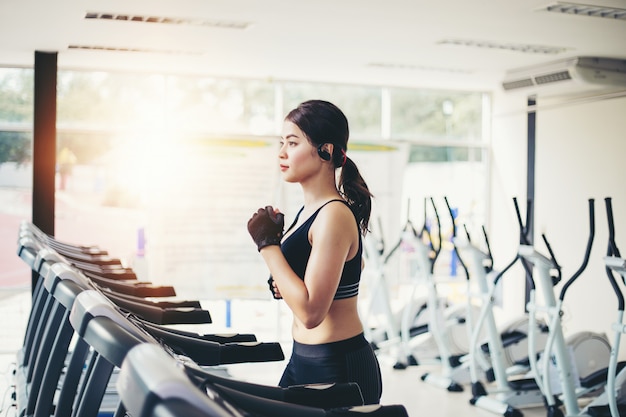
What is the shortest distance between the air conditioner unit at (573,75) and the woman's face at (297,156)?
15.0 feet

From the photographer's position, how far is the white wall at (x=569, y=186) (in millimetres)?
6715

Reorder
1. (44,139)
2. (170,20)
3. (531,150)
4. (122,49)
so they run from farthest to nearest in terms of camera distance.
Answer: (531,150)
(44,139)
(122,49)
(170,20)

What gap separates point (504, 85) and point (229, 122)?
2585 millimetres

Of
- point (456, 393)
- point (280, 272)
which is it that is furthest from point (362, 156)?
point (280, 272)

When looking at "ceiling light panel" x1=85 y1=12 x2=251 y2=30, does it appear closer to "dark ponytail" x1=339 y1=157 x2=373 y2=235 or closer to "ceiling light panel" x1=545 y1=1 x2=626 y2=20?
"ceiling light panel" x1=545 y1=1 x2=626 y2=20

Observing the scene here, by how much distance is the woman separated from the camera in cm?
203

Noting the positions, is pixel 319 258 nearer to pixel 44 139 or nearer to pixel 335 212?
pixel 335 212

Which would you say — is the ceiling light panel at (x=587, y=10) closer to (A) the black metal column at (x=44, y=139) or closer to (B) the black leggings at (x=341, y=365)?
(B) the black leggings at (x=341, y=365)

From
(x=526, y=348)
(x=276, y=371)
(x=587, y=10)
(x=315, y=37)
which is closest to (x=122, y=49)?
(x=315, y=37)

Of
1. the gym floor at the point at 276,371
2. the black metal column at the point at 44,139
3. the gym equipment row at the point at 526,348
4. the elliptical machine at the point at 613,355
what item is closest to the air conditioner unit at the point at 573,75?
the gym equipment row at the point at 526,348

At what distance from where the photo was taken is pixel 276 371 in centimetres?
657

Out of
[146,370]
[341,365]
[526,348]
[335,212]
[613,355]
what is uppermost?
[335,212]

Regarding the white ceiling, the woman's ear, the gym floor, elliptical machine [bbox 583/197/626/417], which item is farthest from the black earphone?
the gym floor

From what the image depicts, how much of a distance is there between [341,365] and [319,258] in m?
0.31
